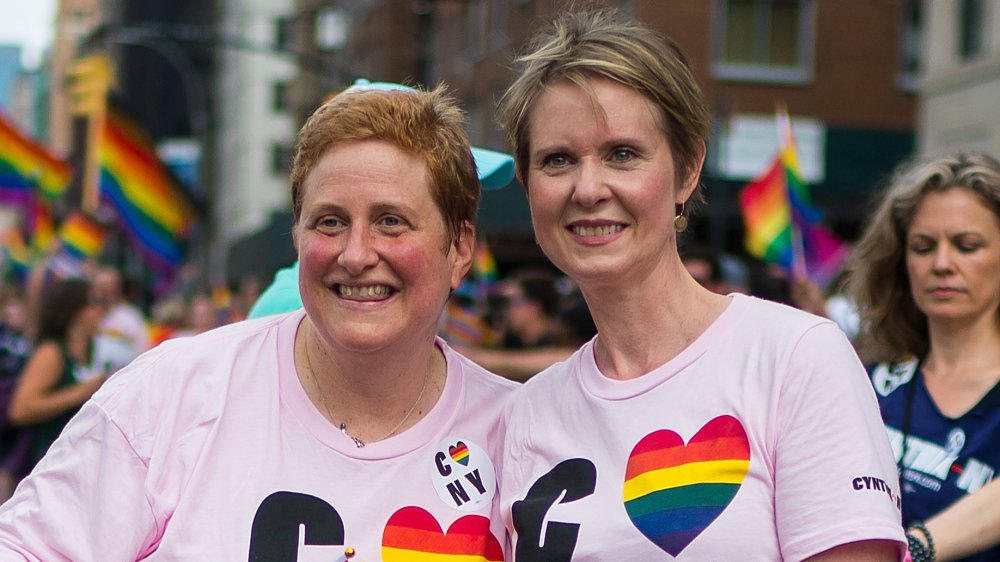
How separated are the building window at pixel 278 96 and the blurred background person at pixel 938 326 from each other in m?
52.0

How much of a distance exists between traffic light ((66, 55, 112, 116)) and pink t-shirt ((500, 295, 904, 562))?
44.4 feet

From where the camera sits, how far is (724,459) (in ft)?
8.09

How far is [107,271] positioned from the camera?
12.9 metres

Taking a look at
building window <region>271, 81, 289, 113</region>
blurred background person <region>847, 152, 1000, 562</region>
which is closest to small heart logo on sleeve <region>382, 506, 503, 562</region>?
blurred background person <region>847, 152, 1000, 562</region>

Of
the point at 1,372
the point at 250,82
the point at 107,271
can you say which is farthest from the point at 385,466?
the point at 250,82

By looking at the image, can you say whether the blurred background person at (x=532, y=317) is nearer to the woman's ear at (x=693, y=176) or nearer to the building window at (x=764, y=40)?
the woman's ear at (x=693, y=176)

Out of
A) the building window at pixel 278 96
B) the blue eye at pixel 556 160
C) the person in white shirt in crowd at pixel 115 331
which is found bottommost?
the building window at pixel 278 96

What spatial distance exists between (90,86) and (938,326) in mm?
13906

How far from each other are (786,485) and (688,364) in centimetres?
35

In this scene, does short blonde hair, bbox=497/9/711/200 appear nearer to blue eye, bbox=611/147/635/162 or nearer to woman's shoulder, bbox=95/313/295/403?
blue eye, bbox=611/147/635/162

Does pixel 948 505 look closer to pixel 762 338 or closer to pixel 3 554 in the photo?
pixel 762 338

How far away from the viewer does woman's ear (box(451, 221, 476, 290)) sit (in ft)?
9.82

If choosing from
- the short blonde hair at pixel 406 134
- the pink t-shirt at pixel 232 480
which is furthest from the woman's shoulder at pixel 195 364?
the short blonde hair at pixel 406 134

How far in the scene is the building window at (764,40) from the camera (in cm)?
2120
